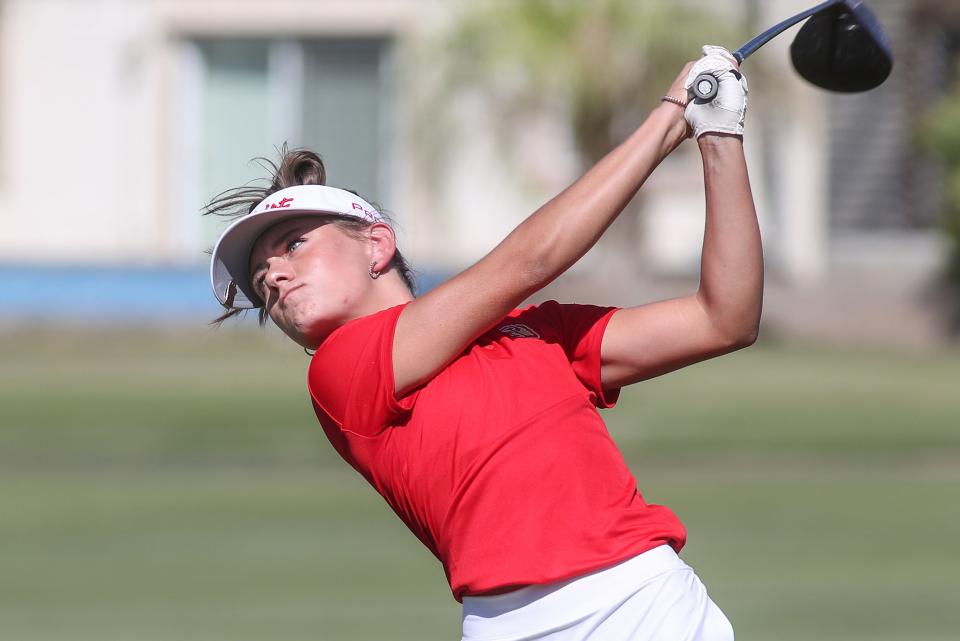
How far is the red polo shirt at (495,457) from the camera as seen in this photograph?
128 inches

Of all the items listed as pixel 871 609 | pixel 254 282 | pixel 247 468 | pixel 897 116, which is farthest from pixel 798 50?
pixel 897 116

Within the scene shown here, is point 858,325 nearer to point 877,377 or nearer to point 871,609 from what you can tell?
point 877,377

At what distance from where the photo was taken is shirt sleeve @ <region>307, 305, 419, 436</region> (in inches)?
132

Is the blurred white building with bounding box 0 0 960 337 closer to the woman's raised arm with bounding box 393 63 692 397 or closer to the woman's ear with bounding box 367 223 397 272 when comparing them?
the woman's ear with bounding box 367 223 397 272

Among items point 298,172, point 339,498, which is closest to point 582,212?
point 298,172

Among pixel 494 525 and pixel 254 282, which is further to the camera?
pixel 254 282

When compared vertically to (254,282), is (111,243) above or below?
below

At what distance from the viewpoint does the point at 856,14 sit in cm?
376

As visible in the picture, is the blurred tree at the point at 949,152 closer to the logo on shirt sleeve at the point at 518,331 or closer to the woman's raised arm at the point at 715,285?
the woman's raised arm at the point at 715,285

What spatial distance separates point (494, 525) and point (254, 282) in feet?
2.52

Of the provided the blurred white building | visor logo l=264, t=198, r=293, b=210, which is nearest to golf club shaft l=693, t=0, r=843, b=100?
visor logo l=264, t=198, r=293, b=210

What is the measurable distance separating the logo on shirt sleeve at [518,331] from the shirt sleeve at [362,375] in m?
0.22

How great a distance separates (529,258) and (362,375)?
409 millimetres

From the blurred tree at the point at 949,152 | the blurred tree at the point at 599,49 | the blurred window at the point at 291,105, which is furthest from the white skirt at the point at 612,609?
the blurred window at the point at 291,105
